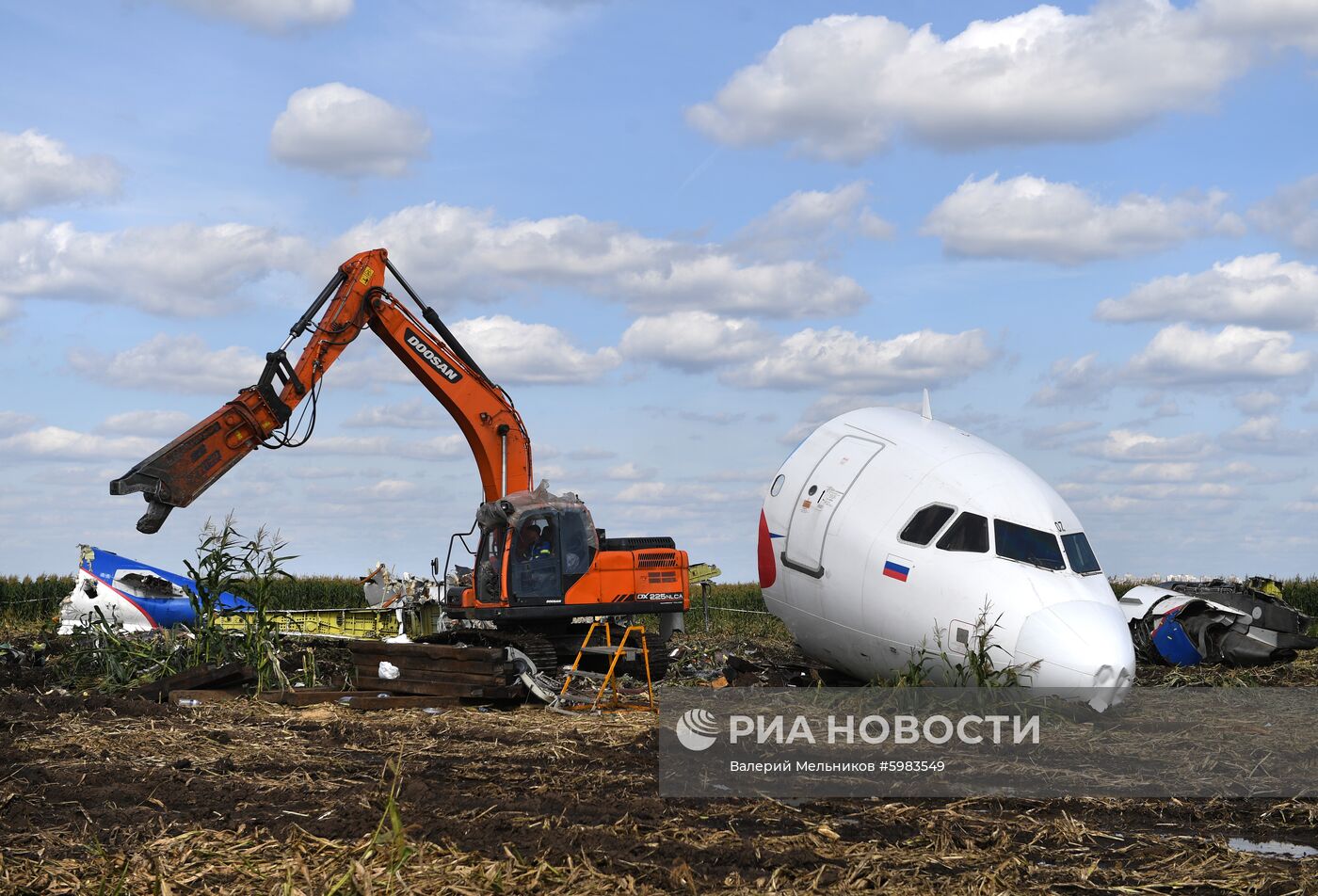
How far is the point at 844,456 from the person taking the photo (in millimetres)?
16531

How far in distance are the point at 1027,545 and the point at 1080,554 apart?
32.7 inches

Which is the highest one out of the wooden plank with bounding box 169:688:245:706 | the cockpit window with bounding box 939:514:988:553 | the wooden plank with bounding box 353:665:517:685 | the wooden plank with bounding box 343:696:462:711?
the cockpit window with bounding box 939:514:988:553

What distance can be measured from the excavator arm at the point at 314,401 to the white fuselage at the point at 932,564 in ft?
23.0

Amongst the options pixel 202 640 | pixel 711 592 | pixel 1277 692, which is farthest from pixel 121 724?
pixel 711 592

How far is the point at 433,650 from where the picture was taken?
1698 cm

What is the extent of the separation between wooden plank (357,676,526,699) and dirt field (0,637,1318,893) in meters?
3.35

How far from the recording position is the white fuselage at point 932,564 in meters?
13.4

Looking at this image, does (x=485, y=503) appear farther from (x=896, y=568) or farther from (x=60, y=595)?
(x=60, y=595)

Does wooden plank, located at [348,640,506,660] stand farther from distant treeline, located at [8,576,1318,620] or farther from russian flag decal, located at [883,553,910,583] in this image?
distant treeline, located at [8,576,1318,620]

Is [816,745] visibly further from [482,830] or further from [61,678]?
[61,678]

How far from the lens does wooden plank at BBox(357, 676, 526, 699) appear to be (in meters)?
16.5

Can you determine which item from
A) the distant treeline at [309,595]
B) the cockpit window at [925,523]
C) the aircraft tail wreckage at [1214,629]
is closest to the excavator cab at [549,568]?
the cockpit window at [925,523]

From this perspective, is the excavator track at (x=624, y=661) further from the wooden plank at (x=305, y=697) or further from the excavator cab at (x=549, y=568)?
the wooden plank at (x=305, y=697)

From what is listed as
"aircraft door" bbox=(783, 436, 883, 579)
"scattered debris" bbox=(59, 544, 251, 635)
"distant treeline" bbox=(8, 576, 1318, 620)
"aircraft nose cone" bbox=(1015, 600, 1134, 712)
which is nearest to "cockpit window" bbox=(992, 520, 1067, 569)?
"aircraft nose cone" bbox=(1015, 600, 1134, 712)
